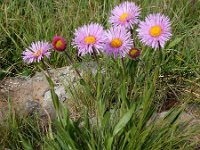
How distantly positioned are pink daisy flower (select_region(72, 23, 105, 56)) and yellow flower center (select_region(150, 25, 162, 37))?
7.3 inches

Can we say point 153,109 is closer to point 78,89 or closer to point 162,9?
point 78,89

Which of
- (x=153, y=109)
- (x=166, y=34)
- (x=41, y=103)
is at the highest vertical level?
(x=166, y=34)

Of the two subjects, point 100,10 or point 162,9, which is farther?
point 100,10

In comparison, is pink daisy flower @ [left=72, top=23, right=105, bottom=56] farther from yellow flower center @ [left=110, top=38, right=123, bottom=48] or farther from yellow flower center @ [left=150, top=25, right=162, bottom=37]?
yellow flower center @ [left=150, top=25, right=162, bottom=37]

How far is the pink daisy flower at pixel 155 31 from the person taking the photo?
1.57 m

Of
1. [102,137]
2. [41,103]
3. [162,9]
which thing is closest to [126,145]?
[102,137]

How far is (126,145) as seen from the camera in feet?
5.91

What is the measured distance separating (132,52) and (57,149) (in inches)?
21.5

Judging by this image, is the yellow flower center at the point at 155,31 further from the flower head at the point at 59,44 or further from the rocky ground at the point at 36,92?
the rocky ground at the point at 36,92

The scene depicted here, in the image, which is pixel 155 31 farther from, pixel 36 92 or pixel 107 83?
pixel 36 92

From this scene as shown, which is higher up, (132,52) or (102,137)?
(132,52)

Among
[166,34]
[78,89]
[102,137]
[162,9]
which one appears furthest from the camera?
[162,9]

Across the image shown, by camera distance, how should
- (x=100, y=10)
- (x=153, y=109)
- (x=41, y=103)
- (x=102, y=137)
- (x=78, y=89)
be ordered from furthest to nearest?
(x=100, y=10) < (x=41, y=103) < (x=78, y=89) < (x=153, y=109) < (x=102, y=137)

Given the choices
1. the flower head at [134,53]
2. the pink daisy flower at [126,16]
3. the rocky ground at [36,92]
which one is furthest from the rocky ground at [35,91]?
the flower head at [134,53]
